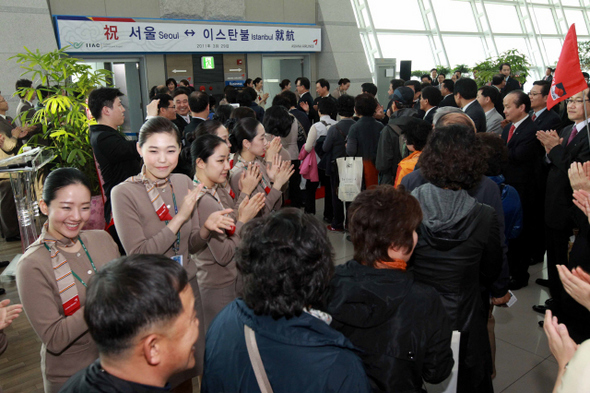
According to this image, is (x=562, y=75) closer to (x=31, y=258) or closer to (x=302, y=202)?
(x=31, y=258)

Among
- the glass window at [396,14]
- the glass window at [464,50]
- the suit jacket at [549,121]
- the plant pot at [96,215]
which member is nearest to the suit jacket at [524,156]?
the suit jacket at [549,121]

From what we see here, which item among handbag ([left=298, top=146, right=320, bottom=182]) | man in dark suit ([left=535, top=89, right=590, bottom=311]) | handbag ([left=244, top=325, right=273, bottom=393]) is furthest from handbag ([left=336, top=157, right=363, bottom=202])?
handbag ([left=244, top=325, right=273, bottom=393])

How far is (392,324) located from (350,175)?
3431mm

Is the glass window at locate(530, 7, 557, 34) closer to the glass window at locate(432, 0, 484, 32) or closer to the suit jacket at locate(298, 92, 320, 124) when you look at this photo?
the glass window at locate(432, 0, 484, 32)

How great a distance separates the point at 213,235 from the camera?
2104mm

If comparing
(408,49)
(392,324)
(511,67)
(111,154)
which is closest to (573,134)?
(392,324)

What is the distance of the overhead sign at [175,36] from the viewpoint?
729 cm

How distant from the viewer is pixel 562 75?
2826mm

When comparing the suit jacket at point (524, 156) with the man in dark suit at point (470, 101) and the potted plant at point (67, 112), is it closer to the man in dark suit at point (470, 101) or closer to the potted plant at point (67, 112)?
the man in dark suit at point (470, 101)

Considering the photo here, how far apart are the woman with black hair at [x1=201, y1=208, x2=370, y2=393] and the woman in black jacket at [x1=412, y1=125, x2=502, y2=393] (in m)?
0.76

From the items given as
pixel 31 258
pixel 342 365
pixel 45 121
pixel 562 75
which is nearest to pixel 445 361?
pixel 342 365

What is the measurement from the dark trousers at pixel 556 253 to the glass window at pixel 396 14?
10.0 meters

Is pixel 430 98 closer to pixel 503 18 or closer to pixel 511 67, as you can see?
pixel 511 67

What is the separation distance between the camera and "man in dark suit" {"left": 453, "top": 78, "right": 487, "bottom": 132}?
4.19 metres
